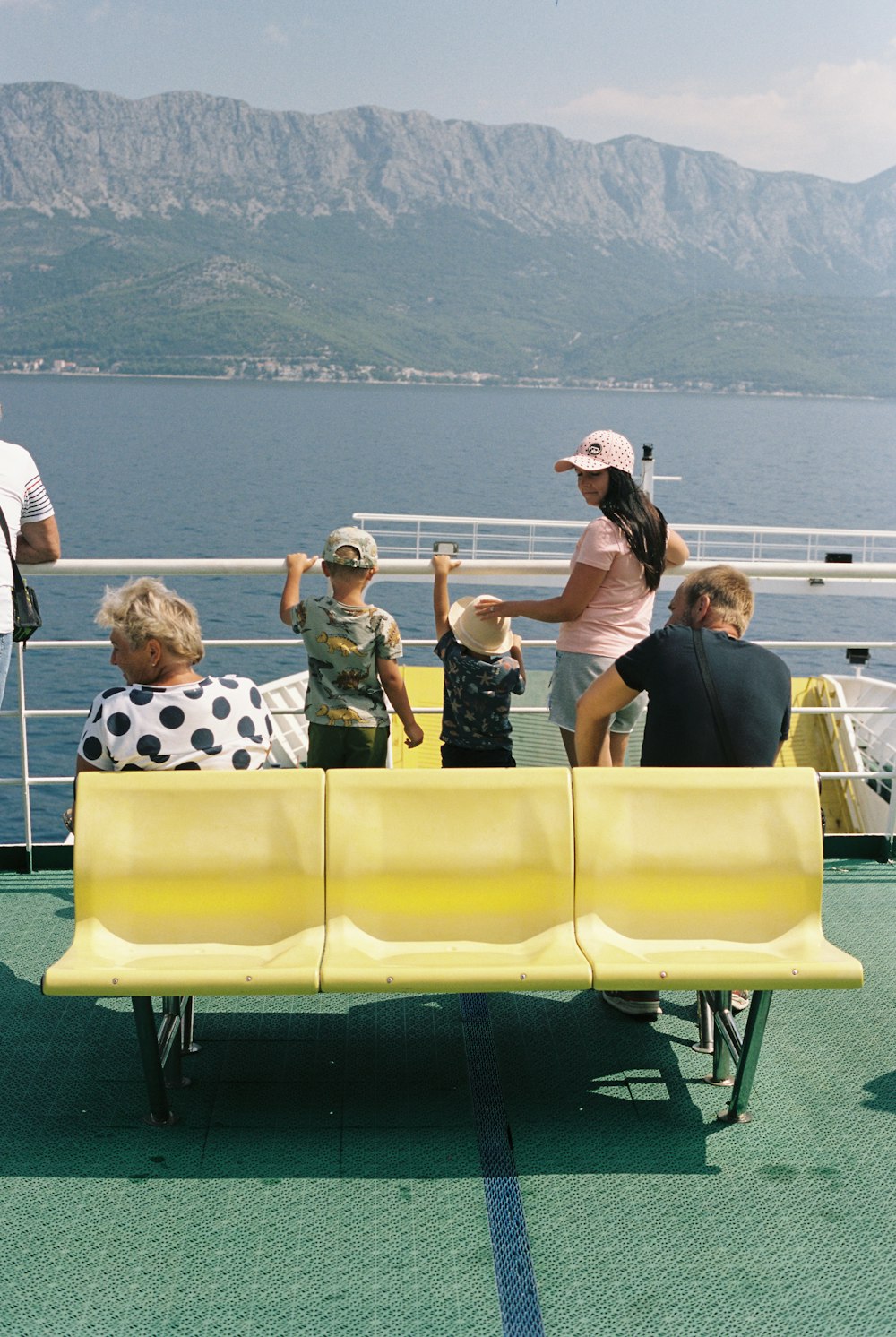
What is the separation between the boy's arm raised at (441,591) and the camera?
390cm

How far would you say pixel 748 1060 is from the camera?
288 centimetres

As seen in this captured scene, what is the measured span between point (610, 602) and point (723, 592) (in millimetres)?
629

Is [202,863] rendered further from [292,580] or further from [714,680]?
[714,680]

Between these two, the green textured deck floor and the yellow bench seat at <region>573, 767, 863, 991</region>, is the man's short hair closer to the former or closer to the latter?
the yellow bench seat at <region>573, 767, 863, 991</region>

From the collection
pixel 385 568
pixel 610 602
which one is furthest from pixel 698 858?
pixel 385 568

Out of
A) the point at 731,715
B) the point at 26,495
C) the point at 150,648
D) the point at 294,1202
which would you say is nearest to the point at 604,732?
the point at 731,715

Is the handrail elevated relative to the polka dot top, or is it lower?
elevated

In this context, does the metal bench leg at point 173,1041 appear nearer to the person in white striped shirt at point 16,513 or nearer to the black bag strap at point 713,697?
the person in white striped shirt at point 16,513

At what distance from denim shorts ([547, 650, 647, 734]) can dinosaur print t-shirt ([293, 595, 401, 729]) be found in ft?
1.66

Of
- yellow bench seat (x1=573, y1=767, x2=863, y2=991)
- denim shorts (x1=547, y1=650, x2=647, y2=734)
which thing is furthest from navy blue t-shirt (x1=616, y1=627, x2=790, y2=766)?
denim shorts (x1=547, y1=650, x2=647, y2=734)

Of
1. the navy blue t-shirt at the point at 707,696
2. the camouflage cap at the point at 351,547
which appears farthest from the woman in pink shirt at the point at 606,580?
the navy blue t-shirt at the point at 707,696

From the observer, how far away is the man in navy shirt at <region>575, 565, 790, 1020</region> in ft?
10.2

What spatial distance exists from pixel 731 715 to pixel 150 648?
139cm

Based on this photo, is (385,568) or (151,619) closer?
(151,619)
